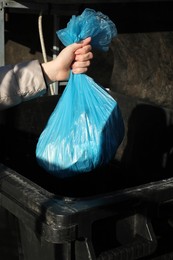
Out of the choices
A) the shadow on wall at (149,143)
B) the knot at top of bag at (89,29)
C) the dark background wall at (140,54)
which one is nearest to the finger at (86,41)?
the knot at top of bag at (89,29)

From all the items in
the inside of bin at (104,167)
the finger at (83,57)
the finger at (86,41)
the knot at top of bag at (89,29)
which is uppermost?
the knot at top of bag at (89,29)

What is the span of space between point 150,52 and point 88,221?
1808 millimetres

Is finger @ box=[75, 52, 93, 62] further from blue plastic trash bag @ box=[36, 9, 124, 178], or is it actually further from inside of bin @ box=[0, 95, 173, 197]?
inside of bin @ box=[0, 95, 173, 197]

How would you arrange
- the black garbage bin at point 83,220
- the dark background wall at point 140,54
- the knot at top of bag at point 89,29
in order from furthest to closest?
the dark background wall at point 140,54
the knot at top of bag at point 89,29
the black garbage bin at point 83,220

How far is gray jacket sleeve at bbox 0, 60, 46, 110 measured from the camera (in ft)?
4.64

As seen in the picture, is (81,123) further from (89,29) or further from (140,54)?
(140,54)

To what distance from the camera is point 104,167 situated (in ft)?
5.60

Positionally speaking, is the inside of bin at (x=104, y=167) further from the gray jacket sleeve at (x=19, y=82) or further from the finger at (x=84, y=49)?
the finger at (x=84, y=49)

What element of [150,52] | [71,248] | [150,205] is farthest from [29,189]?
[150,52]

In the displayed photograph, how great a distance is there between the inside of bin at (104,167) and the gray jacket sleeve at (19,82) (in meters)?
0.33

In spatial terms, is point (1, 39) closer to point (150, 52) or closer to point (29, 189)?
point (150, 52)

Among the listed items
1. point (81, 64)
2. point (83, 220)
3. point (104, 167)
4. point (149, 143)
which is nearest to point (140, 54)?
point (149, 143)

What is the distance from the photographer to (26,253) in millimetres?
1058

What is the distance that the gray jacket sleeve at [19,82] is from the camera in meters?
1.41
